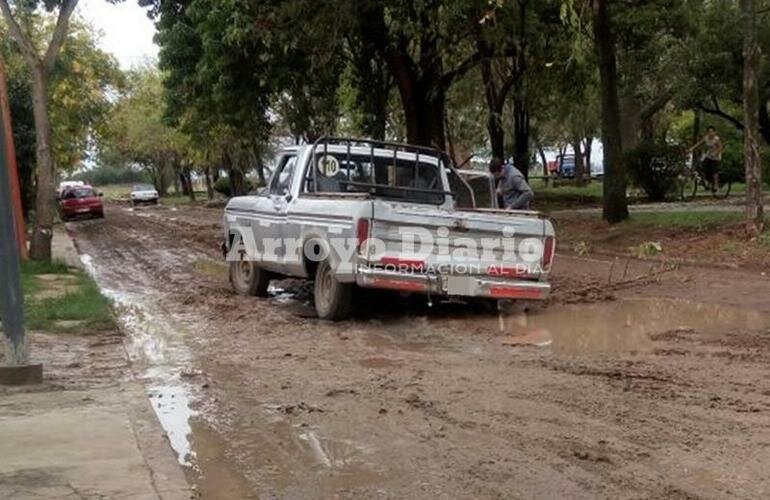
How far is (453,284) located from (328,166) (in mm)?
2576

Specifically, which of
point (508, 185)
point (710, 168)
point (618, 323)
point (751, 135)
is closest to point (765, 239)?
point (751, 135)

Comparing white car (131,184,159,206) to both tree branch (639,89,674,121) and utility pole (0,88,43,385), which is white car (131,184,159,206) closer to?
tree branch (639,89,674,121)

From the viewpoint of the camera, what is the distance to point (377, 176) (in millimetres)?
11648

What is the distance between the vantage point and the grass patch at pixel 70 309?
1038 cm

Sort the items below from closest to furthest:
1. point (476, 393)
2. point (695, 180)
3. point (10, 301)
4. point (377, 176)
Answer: point (476, 393) < point (10, 301) < point (377, 176) < point (695, 180)

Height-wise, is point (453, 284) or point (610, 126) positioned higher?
point (610, 126)

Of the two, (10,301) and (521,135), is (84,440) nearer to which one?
(10,301)

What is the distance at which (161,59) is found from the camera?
25.4 m

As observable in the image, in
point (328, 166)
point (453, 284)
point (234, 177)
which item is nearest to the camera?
point (453, 284)

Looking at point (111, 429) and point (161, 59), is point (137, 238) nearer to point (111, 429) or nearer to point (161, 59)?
point (161, 59)

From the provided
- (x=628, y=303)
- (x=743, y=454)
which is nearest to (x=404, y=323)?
(x=628, y=303)

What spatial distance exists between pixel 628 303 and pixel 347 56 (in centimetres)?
Result: 1625

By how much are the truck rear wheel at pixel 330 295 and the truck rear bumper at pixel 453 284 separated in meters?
0.54

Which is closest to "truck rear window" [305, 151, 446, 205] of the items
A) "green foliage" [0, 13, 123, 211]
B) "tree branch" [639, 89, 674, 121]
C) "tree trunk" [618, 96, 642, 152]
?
"green foliage" [0, 13, 123, 211]
